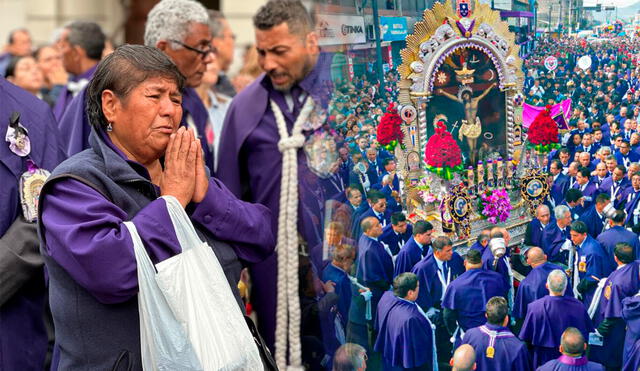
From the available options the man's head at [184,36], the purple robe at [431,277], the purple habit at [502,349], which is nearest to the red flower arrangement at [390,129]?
the purple robe at [431,277]

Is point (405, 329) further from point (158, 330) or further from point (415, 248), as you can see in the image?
point (158, 330)

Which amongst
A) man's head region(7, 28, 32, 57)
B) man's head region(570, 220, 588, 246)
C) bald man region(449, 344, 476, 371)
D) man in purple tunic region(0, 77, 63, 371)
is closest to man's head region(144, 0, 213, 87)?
man in purple tunic region(0, 77, 63, 371)

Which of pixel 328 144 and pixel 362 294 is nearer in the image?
pixel 362 294

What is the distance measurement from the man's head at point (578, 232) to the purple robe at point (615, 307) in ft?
0.38

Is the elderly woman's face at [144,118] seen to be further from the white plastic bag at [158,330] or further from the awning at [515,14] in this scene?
the awning at [515,14]

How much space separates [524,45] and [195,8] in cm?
227

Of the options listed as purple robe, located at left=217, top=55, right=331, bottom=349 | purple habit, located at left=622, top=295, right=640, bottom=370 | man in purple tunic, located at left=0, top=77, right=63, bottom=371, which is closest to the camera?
purple habit, located at left=622, top=295, right=640, bottom=370

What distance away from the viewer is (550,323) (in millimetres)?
2344

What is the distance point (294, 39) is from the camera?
3.90 metres

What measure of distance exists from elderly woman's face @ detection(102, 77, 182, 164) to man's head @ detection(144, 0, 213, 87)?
1.53 meters

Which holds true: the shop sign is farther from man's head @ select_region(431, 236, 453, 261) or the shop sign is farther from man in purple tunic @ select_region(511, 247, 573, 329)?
man in purple tunic @ select_region(511, 247, 573, 329)

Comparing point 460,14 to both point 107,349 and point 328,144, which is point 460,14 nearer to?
point 328,144

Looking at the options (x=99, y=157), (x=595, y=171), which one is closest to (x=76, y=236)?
(x=99, y=157)

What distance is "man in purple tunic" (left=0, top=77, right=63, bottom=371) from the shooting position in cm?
302
